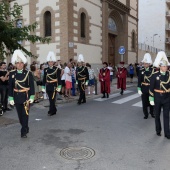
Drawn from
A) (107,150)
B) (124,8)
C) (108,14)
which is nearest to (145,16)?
(124,8)

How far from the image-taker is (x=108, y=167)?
459 cm

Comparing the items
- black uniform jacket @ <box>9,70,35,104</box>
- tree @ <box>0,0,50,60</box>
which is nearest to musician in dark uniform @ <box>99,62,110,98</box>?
tree @ <box>0,0,50,60</box>

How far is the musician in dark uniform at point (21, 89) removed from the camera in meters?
6.41

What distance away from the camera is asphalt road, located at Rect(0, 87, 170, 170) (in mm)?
4730

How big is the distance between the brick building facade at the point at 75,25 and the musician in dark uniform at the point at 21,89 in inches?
478

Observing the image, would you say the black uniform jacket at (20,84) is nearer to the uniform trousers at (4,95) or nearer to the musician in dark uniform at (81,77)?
the uniform trousers at (4,95)

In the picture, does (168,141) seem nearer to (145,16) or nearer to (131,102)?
(131,102)

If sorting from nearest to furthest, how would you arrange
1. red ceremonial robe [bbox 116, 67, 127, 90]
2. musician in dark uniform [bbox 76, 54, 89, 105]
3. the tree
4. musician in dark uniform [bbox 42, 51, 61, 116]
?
the tree
musician in dark uniform [bbox 42, 51, 61, 116]
musician in dark uniform [bbox 76, 54, 89, 105]
red ceremonial robe [bbox 116, 67, 127, 90]

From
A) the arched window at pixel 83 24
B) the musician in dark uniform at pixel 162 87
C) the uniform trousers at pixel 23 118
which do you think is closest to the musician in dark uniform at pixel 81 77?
the uniform trousers at pixel 23 118

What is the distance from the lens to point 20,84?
6.52m

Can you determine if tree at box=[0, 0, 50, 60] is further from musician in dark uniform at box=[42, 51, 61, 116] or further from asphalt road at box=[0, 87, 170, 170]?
asphalt road at box=[0, 87, 170, 170]

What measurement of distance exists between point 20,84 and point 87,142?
2128 mm

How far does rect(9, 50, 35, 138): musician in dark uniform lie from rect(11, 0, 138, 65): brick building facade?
39.8ft

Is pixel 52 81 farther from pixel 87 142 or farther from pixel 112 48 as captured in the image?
pixel 112 48
